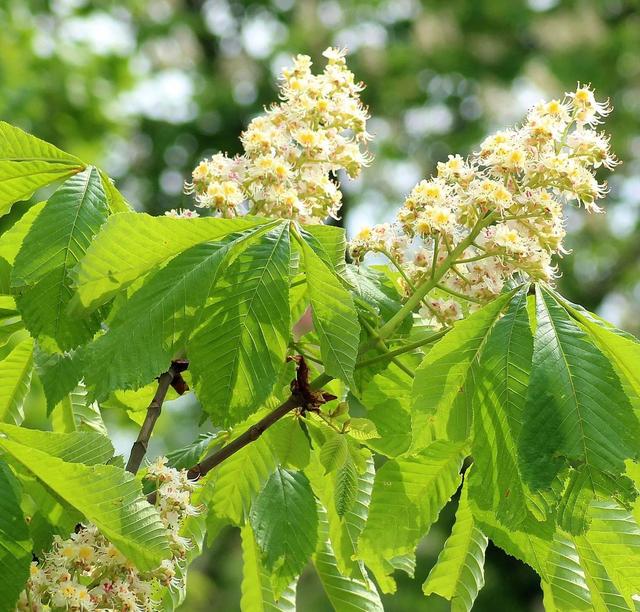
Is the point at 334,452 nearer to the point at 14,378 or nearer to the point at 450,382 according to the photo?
the point at 450,382

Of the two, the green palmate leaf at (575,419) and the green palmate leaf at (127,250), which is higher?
the green palmate leaf at (127,250)

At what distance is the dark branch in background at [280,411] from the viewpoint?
118cm

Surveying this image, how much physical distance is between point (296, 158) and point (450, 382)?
39cm

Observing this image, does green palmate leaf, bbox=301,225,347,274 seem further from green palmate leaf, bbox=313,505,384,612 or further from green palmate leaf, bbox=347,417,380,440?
green palmate leaf, bbox=313,505,384,612

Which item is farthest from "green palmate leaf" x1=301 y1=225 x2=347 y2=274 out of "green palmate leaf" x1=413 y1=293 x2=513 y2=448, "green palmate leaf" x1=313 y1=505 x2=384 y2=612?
"green palmate leaf" x1=313 y1=505 x2=384 y2=612

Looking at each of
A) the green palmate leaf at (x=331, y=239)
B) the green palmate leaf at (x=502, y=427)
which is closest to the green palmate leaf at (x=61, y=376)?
the green palmate leaf at (x=331, y=239)

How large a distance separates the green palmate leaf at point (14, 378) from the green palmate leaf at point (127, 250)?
348 millimetres

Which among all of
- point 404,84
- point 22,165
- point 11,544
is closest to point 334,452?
point 11,544

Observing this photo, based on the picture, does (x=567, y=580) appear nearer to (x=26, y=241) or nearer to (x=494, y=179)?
(x=494, y=179)

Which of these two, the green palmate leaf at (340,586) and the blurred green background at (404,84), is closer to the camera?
the green palmate leaf at (340,586)

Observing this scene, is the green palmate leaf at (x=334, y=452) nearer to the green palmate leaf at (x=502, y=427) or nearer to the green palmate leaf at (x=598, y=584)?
the green palmate leaf at (x=502, y=427)

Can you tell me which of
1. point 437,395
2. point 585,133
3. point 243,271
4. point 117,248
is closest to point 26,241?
point 117,248

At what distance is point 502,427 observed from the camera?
1.08 m

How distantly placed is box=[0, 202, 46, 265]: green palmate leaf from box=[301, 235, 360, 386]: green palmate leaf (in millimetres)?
371
